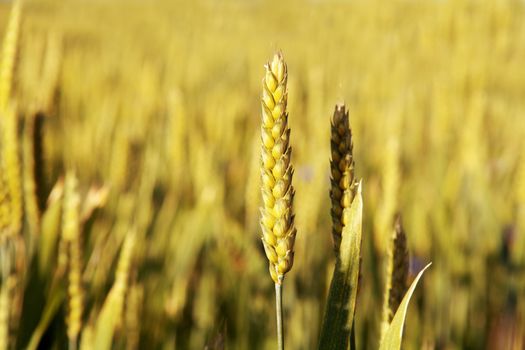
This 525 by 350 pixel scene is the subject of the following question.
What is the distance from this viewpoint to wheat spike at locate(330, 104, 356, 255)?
0.26 meters

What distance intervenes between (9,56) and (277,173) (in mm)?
434

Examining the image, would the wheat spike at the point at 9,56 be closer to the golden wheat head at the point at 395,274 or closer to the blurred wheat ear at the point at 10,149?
the blurred wheat ear at the point at 10,149

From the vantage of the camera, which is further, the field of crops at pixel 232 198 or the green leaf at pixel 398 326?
the field of crops at pixel 232 198

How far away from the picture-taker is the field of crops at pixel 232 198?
0.61 metres

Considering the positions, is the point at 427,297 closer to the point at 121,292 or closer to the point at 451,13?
the point at 121,292

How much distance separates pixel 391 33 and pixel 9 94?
10.8ft

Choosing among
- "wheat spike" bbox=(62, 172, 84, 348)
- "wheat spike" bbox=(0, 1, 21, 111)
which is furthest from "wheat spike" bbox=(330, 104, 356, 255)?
"wheat spike" bbox=(0, 1, 21, 111)

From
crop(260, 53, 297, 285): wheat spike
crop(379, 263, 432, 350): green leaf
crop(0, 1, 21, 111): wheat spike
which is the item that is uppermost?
crop(0, 1, 21, 111): wheat spike

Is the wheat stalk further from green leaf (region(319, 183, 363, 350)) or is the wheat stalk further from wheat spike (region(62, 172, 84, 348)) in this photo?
wheat spike (region(62, 172, 84, 348))

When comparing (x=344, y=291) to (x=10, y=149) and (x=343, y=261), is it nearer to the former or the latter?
(x=343, y=261)

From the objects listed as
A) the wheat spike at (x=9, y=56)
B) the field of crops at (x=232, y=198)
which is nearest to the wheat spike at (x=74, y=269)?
the field of crops at (x=232, y=198)

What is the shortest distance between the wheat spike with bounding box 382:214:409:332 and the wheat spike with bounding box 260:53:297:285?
0.29ft

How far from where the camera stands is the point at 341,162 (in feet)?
0.86

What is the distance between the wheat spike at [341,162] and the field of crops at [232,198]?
49mm
